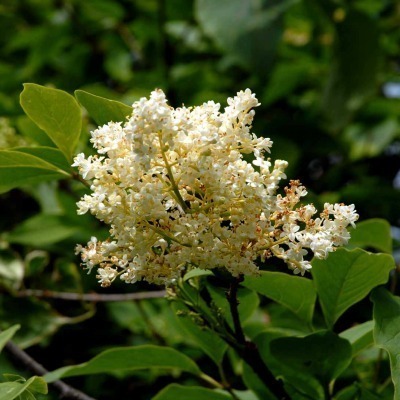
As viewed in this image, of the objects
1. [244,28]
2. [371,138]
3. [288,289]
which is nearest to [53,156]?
[288,289]

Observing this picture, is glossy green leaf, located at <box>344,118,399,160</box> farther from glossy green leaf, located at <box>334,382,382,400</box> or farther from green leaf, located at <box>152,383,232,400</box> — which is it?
green leaf, located at <box>152,383,232,400</box>

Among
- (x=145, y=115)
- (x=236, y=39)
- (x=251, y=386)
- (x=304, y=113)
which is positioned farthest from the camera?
(x=304, y=113)

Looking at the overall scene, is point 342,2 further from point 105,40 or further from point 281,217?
point 281,217

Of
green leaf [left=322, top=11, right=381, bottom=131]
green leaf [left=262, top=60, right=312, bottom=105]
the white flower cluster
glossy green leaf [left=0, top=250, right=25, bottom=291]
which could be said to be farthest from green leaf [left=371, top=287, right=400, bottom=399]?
green leaf [left=262, top=60, right=312, bottom=105]

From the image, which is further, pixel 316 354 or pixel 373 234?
pixel 373 234

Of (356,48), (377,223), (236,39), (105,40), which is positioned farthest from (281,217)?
(105,40)

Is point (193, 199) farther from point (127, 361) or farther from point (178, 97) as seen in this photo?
point (178, 97)

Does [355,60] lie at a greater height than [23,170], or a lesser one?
greater
